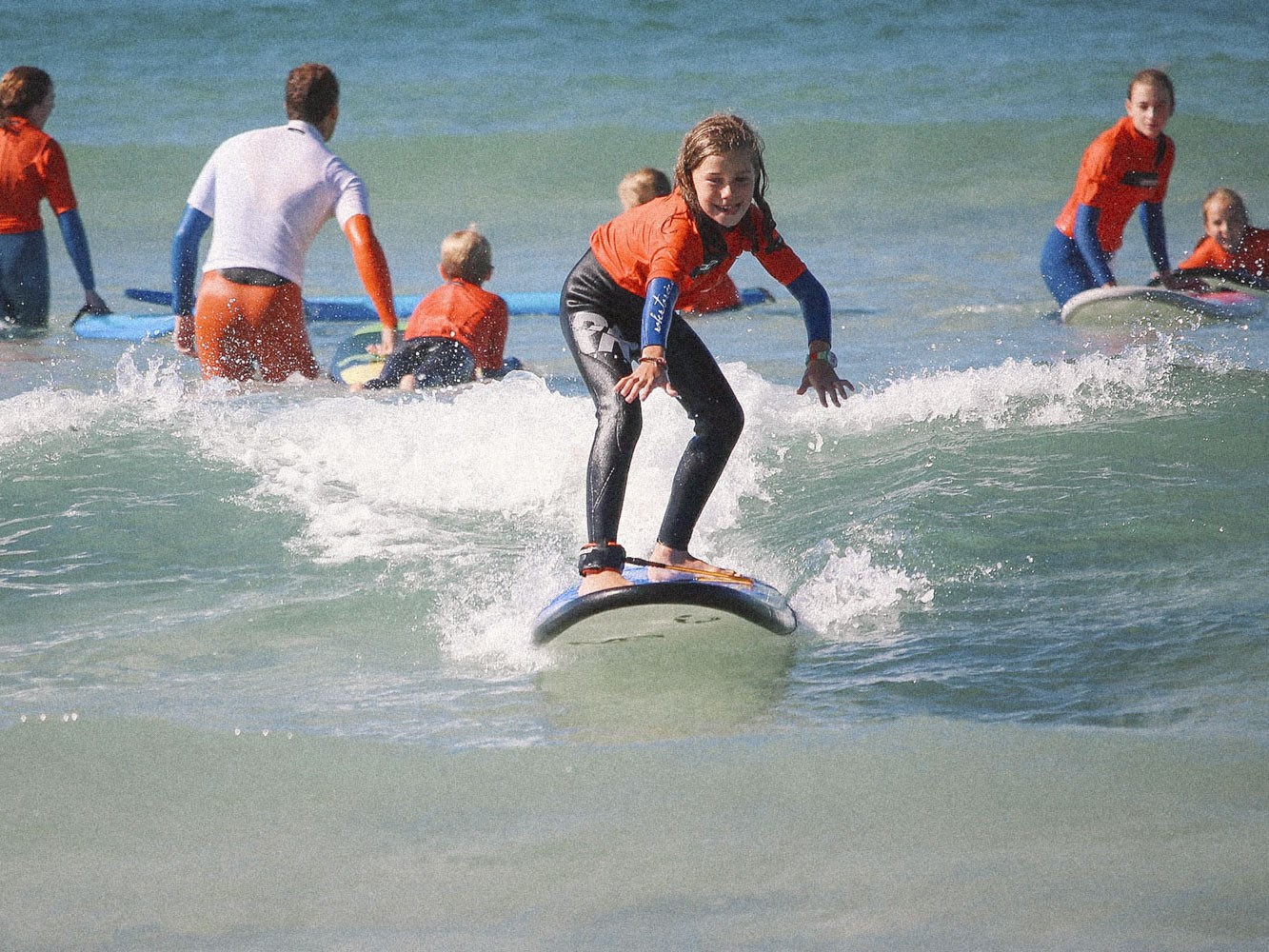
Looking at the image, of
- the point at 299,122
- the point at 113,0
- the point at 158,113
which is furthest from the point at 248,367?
the point at 113,0

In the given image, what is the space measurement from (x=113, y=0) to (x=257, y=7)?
267cm

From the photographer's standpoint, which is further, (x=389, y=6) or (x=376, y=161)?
(x=389, y=6)

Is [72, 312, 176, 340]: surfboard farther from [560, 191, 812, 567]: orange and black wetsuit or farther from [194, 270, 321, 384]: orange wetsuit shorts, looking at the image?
[560, 191, 812, 567]: orange and black wetsuit

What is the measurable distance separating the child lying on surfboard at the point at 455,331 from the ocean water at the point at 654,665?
463mm

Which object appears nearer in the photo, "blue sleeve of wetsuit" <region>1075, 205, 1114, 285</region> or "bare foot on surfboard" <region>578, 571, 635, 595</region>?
"bare foot on surfboard" <region>578, 571, 635, 595</region>

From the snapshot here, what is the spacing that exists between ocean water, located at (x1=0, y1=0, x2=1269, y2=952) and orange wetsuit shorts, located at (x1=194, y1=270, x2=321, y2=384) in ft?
0.79

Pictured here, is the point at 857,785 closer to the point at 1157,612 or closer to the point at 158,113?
the point at 1157,612

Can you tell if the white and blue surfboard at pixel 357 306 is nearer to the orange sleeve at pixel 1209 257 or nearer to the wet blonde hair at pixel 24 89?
the wet blonde hair at pixel 24 89

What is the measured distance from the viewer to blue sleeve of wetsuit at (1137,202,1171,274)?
901 cm

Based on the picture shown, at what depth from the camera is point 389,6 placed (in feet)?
85.2

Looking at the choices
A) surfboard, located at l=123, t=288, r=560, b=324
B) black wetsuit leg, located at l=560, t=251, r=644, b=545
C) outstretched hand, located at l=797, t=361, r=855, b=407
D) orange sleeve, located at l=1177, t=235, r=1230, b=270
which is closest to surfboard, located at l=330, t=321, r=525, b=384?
surfboard, located at l=123, t=288, r=560, b=324

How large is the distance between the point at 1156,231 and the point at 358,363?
197 inches

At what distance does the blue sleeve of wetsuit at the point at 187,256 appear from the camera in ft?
21.7

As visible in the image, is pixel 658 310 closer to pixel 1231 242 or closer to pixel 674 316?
pixel 674 316
